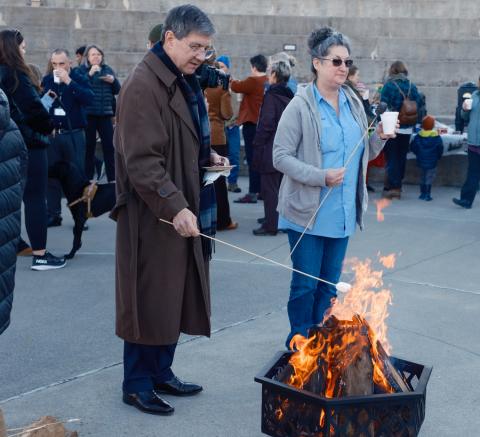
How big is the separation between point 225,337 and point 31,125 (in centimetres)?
257

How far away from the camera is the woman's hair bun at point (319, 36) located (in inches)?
183

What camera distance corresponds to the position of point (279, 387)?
3.48m

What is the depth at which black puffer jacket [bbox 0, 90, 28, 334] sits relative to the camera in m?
3.43

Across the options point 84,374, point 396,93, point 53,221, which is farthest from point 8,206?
point 396,93

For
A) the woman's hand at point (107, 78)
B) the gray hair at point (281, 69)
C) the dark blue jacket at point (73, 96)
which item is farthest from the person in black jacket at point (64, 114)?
the gray hair at point (281, 69)

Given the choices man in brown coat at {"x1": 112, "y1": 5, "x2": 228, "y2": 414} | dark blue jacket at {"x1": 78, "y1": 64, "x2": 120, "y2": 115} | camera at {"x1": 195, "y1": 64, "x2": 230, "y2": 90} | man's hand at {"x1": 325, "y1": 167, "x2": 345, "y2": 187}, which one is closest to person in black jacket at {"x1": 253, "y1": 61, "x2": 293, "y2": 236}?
dark blue jacket at {"x1": 78, "y1": 64, "x2": 120, "y2": 115}

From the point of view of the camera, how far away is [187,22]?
3.88 metres

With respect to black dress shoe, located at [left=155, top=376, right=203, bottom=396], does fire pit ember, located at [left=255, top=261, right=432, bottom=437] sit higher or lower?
higher

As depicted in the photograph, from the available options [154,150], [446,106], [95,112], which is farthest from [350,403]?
[446,106]

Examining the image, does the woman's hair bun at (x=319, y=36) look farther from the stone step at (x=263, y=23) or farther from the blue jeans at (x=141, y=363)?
the stone step at (x=263, y=23)

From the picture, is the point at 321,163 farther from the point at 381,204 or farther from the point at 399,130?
the point at 399,130

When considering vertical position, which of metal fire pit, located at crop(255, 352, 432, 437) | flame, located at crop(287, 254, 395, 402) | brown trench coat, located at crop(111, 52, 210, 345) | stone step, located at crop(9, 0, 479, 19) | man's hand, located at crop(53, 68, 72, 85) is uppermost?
stone step, located at crop(9, 0, 479, 19)

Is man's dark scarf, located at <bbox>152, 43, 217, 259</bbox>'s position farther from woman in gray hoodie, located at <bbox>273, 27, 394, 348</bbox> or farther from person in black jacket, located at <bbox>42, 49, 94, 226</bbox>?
person in black jacket, located at <bbox>42, 49, 94, 226</bbox>

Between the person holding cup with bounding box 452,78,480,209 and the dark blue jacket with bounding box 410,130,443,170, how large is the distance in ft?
2.61
